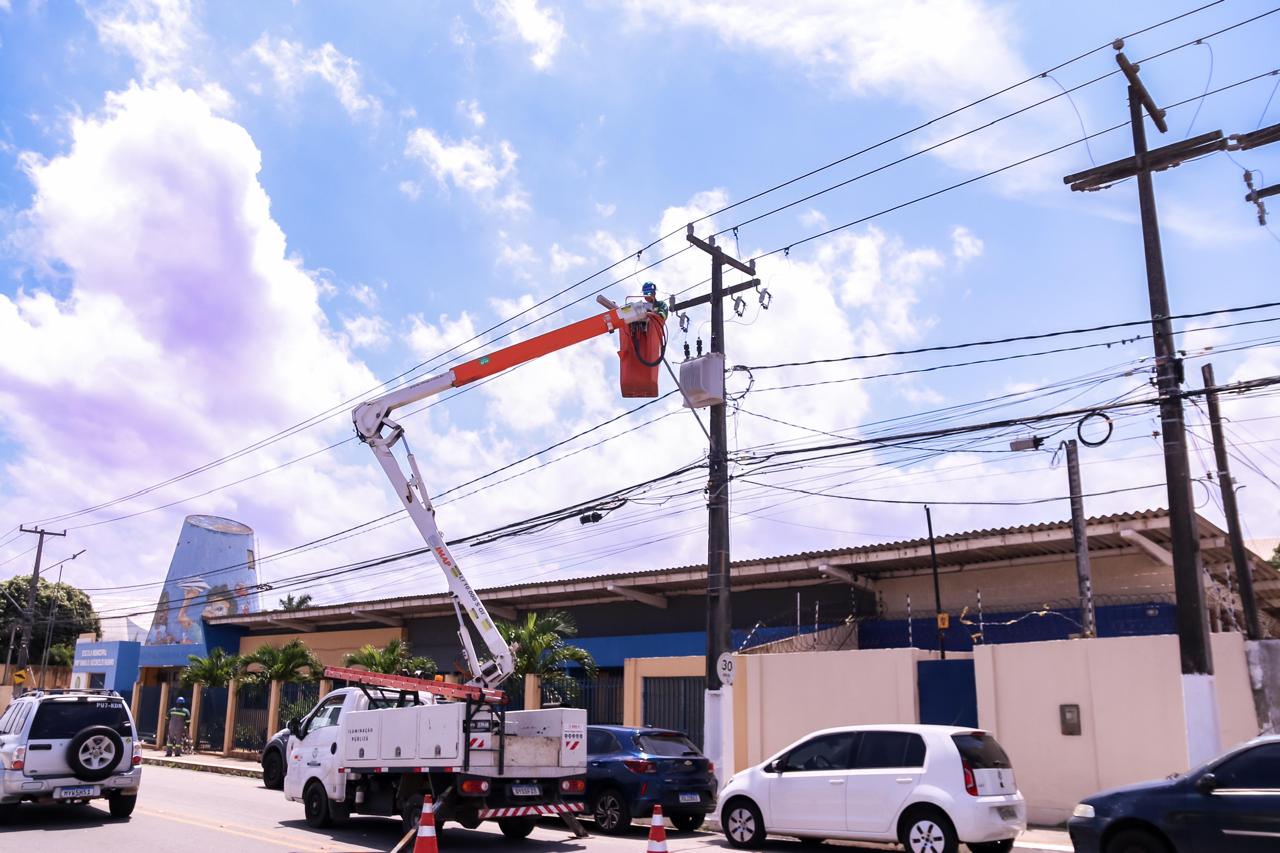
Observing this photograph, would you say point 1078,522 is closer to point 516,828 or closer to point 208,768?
point 516,828

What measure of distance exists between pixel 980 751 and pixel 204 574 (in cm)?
5060

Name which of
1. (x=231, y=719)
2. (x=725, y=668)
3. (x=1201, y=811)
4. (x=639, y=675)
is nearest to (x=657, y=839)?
(x=1201, y=811)

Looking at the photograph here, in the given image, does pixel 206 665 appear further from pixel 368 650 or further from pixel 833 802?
pixel 833 802

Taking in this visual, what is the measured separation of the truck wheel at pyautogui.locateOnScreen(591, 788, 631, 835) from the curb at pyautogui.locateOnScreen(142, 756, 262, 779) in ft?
46.5

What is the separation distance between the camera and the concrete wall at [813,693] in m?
17.5

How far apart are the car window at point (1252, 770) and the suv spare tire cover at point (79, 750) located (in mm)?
13627

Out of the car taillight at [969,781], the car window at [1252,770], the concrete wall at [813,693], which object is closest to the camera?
the car window at [1252,770]

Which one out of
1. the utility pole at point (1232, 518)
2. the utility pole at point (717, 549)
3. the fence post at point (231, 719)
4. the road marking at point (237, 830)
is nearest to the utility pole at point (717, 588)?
the utility pole at point (717, 549)

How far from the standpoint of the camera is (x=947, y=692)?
17.2 meters

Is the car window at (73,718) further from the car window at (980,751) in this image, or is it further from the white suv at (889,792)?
the car window at (980,751)

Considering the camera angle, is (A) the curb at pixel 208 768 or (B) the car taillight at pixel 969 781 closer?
(B) the car taillight at pixel 969 781

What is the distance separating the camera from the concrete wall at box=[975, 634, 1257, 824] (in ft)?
47.6

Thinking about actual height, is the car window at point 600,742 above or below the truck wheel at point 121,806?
above

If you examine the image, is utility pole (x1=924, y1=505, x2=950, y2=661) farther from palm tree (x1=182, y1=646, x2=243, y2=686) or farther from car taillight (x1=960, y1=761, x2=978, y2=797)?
palm tree (x1=182, y1=646, x2=243, y2=686)
